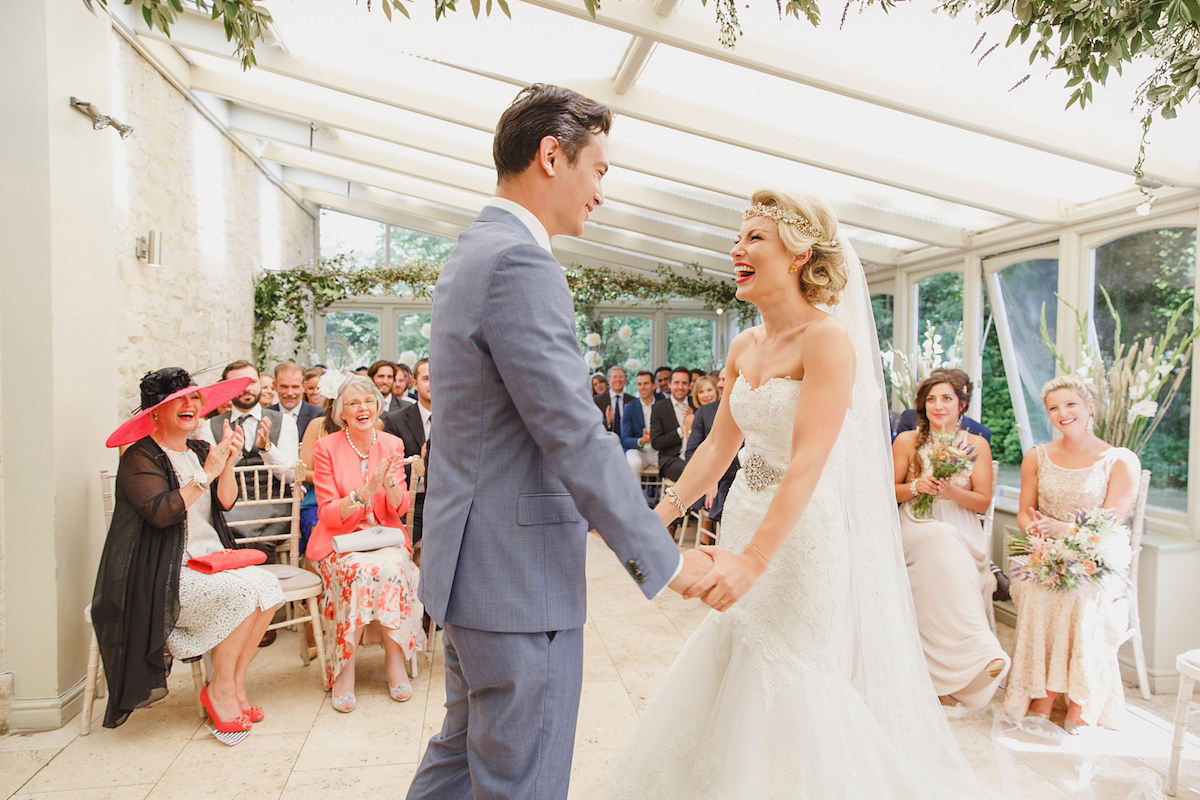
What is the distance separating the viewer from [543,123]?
5.46ft

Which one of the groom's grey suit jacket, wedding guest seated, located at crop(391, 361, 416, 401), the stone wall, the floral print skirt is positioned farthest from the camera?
wedding guest seated, located at crop(391, 361, 416, 401)

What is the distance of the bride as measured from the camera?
204cm

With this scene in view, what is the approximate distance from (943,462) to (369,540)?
9.81 feet

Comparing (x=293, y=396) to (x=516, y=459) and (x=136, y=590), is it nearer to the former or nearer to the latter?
(x=136, y=590)

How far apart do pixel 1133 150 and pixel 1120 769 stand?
290 cm

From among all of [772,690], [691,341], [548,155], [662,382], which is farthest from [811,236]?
[691,341]

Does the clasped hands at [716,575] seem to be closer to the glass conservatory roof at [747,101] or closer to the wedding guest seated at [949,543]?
the glass conservatory roof at [747,101]

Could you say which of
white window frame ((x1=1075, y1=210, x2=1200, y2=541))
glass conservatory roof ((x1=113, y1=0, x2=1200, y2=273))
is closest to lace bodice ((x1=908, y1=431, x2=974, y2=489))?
white window frame ((x1=1075, y1=210, x2=1200, y2=541))

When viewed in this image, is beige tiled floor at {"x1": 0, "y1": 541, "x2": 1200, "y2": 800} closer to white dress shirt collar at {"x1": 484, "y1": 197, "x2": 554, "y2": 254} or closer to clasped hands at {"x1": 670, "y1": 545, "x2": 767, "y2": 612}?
clasped hands at {"x1": 670, "y1": 545, "x2": 767, "y2": 612}

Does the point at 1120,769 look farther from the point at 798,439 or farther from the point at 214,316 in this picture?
the point at 214,316

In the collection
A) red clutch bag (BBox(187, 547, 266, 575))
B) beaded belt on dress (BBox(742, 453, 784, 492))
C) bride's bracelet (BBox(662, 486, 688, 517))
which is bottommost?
red clutch bag (BBox(187, 547, 266, 575))

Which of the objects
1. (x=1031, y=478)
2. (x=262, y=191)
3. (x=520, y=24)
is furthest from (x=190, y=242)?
(x=1031, y=478)

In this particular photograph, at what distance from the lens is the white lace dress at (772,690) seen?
6.61 ft

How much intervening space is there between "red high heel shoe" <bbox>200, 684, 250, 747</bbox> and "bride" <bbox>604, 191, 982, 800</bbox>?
1829mm
